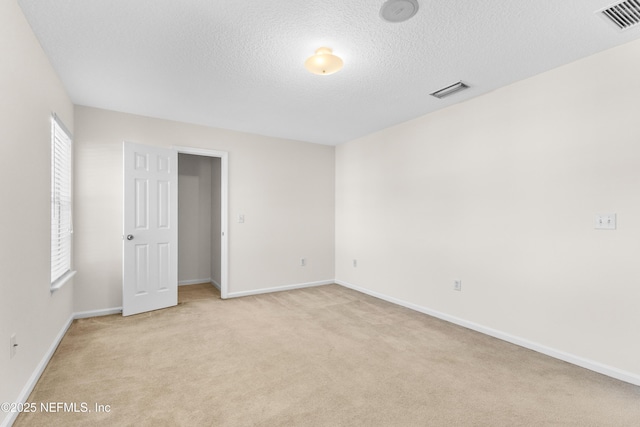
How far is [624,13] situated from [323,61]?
6.58 feet

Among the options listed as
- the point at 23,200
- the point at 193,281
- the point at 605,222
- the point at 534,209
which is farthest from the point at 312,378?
the point at 193,281

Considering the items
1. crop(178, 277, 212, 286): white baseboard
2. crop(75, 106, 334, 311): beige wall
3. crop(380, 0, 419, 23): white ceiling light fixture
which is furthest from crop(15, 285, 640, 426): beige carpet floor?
crop(380, 0, 419, 23): white ceiling light fixture

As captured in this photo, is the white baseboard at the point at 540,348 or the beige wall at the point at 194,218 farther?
the beige wall at the point at 194,218

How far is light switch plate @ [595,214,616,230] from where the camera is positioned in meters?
2.38

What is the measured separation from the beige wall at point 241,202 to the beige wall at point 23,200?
3.72 ft

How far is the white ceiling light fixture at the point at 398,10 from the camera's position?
1.85 m

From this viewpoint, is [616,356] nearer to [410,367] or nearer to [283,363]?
[410,367]

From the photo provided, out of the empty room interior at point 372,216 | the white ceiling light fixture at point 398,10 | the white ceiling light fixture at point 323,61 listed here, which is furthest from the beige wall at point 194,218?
the white ceiling light fixture at point 398,10

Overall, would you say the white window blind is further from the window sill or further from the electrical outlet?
the electrical outlet

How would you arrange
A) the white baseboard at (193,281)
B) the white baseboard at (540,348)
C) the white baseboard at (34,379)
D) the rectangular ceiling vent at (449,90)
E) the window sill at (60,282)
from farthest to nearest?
the white baseboard at (193,281) → the rectangular ceiling vent at (449,90) → the window sill at (60,282) → the white baseboard at (540,348) → the white baseboard at (34,379)

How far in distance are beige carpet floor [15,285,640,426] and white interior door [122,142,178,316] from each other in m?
0.46

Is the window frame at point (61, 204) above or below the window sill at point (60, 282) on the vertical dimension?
above

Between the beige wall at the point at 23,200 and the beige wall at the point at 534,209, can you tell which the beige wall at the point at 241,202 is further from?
the beige wall at the point at 534,209

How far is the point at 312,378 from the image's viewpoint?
231 cm
